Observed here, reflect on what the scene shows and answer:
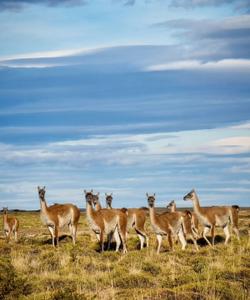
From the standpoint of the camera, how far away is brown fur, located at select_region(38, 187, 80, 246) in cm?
2431

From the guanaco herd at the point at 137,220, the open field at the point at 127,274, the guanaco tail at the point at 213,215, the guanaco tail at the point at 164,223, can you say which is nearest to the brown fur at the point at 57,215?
the guanaco herd at the point at 137,220

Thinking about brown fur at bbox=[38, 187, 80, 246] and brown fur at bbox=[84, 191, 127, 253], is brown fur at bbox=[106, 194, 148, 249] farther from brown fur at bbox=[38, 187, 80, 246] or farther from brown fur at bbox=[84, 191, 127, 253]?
brown fur at bbox=[38, 187, 80, 246]

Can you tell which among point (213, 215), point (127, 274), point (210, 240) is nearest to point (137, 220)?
point (213, 215)

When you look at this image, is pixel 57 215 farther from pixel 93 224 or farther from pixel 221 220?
A: pixel 221 220

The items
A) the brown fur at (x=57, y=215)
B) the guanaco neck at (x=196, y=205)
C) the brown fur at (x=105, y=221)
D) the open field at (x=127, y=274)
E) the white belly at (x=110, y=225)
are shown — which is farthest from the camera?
the guanaco neck at (x=196, y=205)

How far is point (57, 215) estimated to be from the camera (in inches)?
970

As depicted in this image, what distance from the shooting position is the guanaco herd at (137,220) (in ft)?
71.8

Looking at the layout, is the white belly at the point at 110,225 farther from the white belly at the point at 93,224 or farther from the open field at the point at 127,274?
the open field at the point at 127,274

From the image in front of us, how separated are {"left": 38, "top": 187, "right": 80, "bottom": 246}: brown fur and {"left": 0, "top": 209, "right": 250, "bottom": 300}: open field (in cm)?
221

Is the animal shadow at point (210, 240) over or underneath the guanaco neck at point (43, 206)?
underneath

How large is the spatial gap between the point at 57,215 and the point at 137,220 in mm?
3097

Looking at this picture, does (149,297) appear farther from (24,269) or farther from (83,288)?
(24,269)

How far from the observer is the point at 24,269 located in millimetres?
16906

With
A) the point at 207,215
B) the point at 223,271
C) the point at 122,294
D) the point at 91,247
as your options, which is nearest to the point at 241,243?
the point at 207,215
